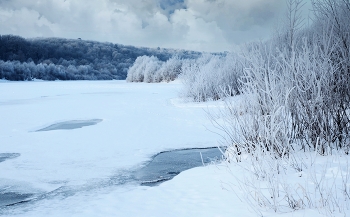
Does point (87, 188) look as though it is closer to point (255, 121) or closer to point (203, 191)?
point (203, 191)

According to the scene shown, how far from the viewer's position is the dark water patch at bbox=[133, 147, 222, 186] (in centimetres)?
507

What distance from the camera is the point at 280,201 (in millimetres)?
3107

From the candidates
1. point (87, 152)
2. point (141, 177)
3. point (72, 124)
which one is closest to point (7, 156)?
point (87, 152)

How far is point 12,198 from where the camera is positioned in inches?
167

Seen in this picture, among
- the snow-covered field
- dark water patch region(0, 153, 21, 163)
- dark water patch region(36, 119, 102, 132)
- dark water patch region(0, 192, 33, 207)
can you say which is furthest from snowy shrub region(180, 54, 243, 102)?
dark water patch region(0, 192, 33, 207)

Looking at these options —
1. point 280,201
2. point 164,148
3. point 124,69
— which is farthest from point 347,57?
point 124,69

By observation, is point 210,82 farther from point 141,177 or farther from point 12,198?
point 12,198

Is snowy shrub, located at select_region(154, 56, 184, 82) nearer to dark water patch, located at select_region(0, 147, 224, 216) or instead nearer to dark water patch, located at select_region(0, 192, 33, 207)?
dark water patch, located at select_region(0, 147, 224, 216)

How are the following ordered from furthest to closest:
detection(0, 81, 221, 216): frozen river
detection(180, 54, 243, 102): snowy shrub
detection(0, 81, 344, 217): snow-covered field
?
detection(180, 54, 243, 102): snowy shrub < detection(0, 81, 221, 216): frozen river < detection(0, 81, 344, 217): snow-covered field

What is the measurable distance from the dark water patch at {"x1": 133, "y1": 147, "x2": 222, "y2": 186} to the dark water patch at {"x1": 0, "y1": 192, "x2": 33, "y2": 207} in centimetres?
151

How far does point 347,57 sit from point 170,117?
22.9ft

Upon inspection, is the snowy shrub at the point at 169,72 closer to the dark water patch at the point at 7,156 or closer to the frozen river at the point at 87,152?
the frozen river at the point at 87,152

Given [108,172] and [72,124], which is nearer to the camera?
[108,172]

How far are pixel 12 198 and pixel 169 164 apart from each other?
8.46ft
